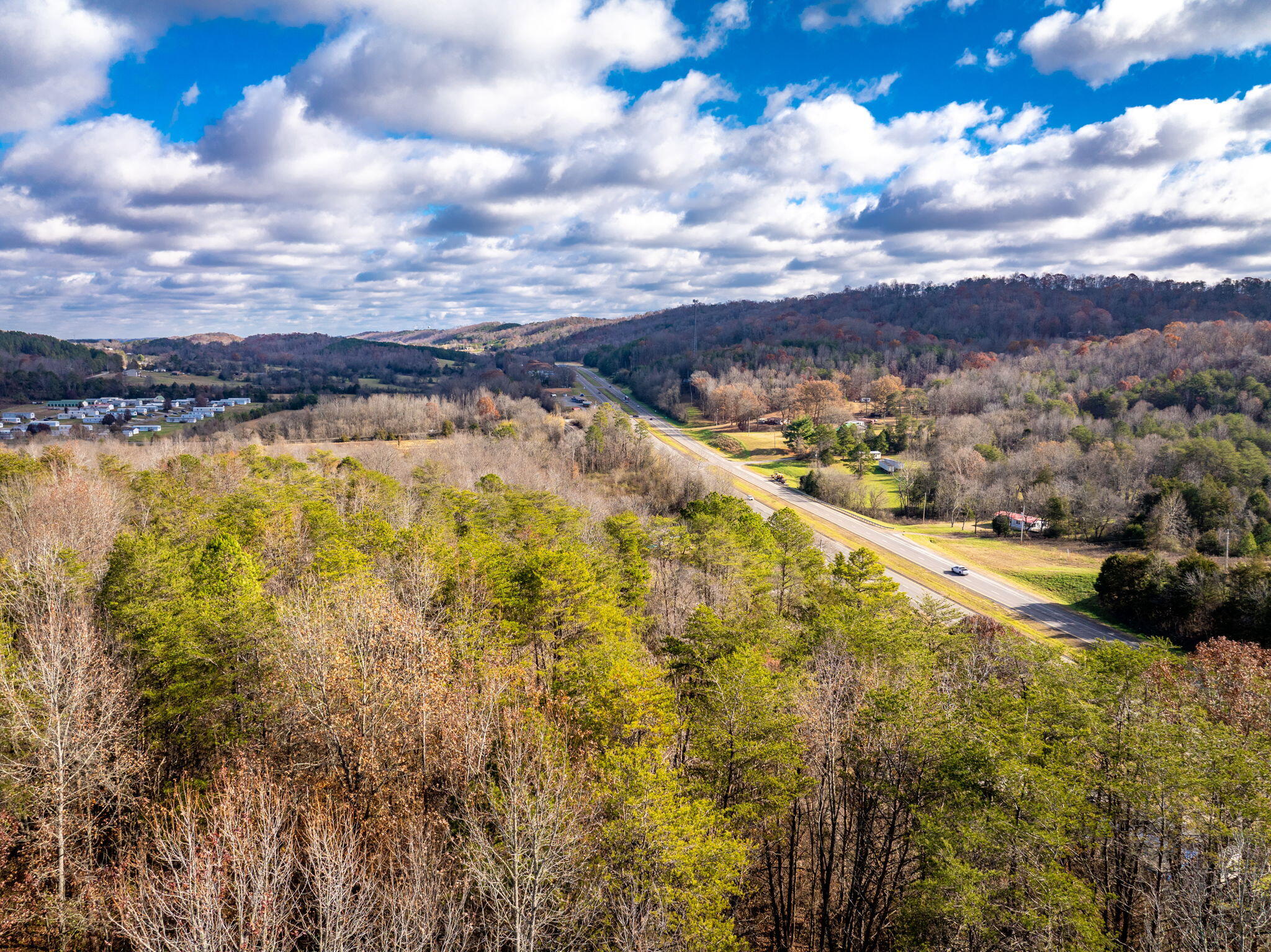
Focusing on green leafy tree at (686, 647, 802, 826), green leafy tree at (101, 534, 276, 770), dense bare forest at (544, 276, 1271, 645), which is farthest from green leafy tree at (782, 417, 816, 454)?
green leafy tree at (101, 534, 276, 770)

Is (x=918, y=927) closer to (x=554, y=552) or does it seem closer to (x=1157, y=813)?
(x=1157, y=813)

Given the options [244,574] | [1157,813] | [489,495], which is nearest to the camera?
[1157,813]

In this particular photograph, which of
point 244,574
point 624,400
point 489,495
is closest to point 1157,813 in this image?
point 244,574

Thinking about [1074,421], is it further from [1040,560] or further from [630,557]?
[630,557]

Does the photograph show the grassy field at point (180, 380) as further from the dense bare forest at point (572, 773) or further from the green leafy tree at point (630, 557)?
the green leafy tree at point (630, 557)

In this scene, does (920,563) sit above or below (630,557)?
below

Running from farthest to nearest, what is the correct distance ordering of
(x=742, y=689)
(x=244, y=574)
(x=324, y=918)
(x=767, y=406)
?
(x=767, y=406), (x=244, y=574), (x=742, y=689), (x=324, y=918)

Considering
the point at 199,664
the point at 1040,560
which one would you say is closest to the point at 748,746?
the point at 199,664
